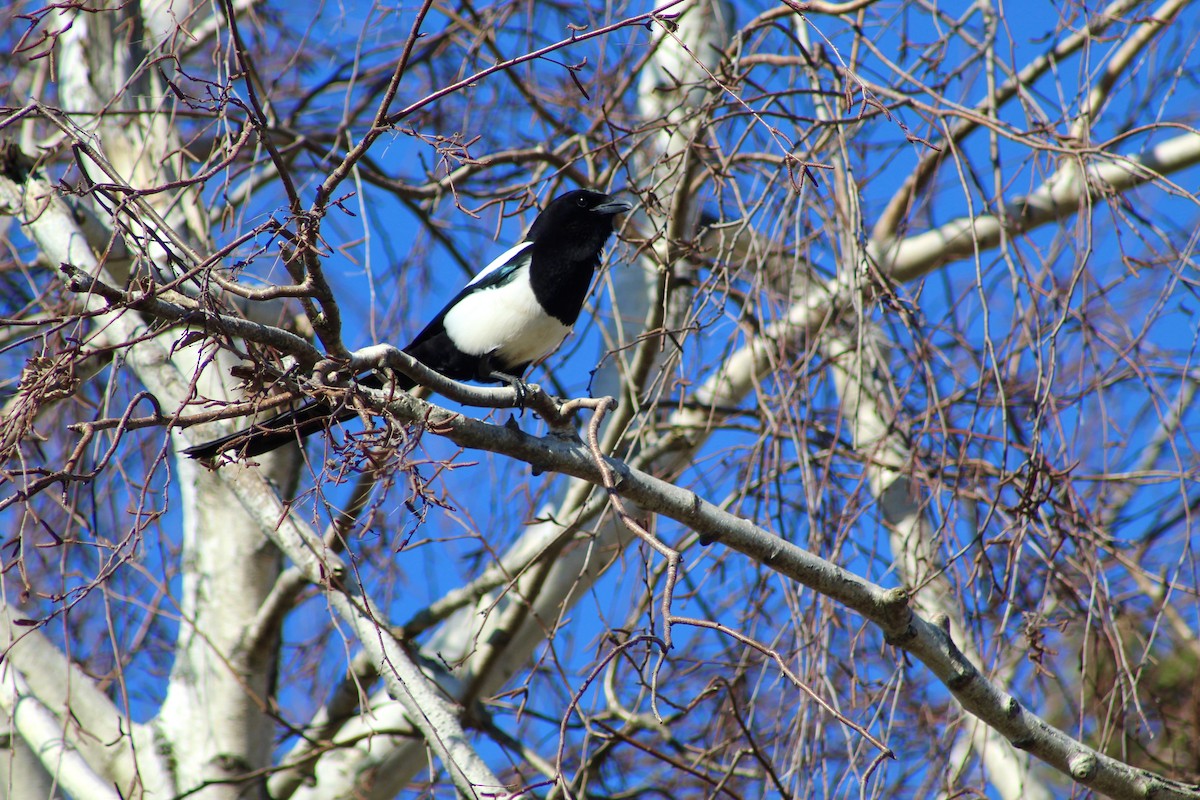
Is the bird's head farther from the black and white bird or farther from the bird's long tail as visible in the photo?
the bird's long tail

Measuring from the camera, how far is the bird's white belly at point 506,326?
349 cm

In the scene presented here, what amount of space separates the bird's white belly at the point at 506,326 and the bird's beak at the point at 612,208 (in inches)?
12.7

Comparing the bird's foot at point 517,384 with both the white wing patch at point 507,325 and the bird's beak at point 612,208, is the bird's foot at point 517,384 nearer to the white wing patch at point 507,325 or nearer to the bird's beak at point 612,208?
the white wing patch at point 507,325

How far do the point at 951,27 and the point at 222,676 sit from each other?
116 inches

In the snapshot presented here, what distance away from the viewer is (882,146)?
3.63m

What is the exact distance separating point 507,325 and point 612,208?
0.49m

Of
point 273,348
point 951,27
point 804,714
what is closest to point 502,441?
point 273,348

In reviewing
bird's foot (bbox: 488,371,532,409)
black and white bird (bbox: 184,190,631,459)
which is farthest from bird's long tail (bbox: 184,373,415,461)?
black and white bird (bbox: 184,190,631,459)

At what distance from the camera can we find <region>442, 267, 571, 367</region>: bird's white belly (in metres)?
3.49

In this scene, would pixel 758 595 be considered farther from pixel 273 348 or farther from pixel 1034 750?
pixel 273 348

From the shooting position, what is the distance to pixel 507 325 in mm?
3496

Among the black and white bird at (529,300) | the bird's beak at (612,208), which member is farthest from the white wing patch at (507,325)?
the bird's beak at (612,208)

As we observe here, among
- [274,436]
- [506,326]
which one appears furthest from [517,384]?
[274,436]

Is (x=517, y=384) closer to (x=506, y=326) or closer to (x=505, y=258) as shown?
(x=506, y=326)
